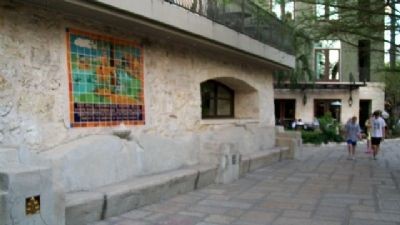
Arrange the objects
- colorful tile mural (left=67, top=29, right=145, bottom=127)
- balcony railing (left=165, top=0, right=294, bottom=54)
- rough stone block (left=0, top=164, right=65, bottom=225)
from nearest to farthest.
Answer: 1. rough stone block (left=0, top=164, right=65, bottom=225)
2. colorful tile mural (left=67, top=29, right=145, bottom=127)
3. balcony railing (left=165, top=0, right=294, bottom=54)

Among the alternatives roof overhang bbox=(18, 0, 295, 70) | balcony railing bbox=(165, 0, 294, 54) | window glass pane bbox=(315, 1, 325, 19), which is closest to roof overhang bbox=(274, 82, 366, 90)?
balcony railing bbox=(165, 0, 294, 54)

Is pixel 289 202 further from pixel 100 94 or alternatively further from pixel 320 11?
pixel 320 11

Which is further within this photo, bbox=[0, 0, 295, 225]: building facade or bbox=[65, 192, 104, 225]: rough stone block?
bbox=[0, 0, 295, 225]: building facade

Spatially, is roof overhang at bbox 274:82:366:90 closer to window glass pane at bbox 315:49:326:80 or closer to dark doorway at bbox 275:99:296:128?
window glass pane at bbox 315:49:326:80

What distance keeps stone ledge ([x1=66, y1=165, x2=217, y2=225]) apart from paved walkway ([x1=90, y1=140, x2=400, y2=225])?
123 mm

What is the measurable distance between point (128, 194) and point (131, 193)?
7 centimetres

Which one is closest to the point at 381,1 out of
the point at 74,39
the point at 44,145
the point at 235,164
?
the point at 235,164

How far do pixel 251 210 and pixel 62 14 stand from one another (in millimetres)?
3876

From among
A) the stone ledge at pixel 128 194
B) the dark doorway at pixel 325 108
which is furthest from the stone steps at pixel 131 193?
the dark doorway at pixel 325 108

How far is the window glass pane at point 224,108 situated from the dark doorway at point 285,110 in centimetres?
1558

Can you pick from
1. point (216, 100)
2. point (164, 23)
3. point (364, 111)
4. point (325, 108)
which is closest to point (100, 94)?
point (164, 23)

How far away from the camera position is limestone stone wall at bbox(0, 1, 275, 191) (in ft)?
18.8

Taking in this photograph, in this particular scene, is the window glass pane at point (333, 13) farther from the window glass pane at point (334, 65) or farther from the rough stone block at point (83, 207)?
the window glass pane at point (334, 65)

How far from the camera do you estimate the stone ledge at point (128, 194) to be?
18.5 ft
